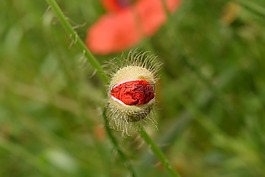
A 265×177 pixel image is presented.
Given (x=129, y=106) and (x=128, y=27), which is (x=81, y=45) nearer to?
(x=129, y=106)

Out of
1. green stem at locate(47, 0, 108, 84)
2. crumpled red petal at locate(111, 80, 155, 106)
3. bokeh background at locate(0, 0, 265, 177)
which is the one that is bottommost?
crumpled red petal at locate(111, 80, 155, 106)

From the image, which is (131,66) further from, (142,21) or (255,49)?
(255,49)

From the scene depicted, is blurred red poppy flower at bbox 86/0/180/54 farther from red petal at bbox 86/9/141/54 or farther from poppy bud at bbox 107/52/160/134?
poppy bud at bbox 107/52/160/134

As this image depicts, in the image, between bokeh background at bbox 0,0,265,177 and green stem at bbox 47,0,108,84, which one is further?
bokeh background at bbox 0,0,265,177

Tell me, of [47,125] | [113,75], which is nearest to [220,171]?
[47,125]

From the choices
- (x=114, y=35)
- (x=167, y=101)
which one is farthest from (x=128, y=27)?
(x=167, y=101)

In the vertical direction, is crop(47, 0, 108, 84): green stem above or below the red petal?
below

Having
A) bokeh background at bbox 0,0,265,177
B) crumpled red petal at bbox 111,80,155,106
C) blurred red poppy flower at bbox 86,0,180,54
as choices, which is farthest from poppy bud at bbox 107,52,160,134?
blurred red poppy flower at bbox 86,0,180,54

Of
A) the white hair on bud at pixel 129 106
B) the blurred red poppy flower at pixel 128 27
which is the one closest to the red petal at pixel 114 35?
the blurred red poppy flower at pixel 128 27
